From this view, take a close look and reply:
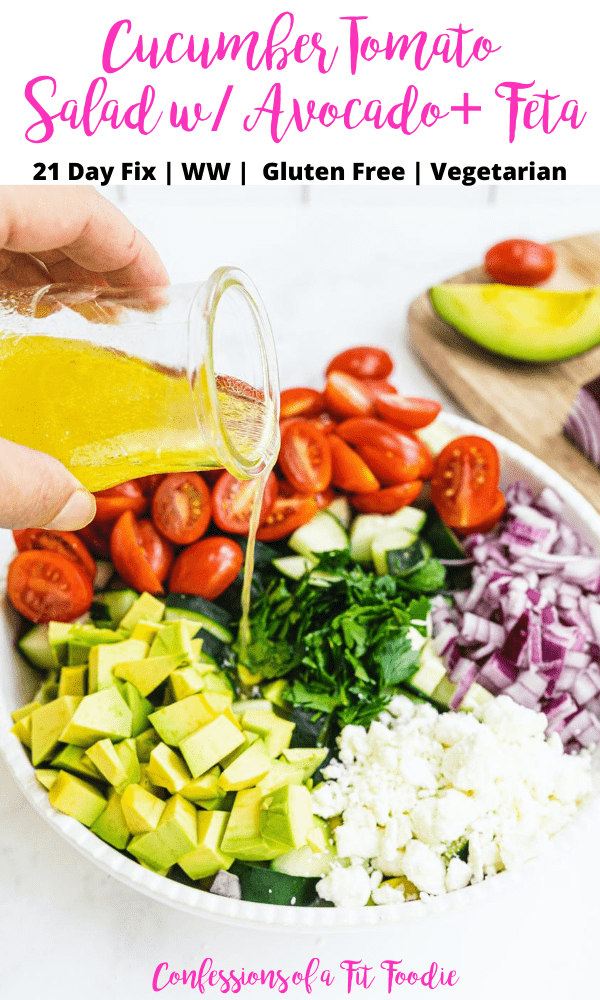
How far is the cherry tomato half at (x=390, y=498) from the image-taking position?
7.56 feet

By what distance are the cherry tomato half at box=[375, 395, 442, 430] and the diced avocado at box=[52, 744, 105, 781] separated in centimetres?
111

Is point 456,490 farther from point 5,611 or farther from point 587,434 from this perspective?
point 5,611

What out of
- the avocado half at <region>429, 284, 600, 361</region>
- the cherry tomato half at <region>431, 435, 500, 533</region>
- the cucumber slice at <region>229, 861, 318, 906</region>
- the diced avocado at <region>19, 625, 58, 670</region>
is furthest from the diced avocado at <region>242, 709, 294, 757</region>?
the avocado half at <region>429, 284, 600, 361</region>

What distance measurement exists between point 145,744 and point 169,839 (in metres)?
0.22

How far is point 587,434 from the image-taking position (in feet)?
8.47

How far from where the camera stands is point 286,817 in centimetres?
164

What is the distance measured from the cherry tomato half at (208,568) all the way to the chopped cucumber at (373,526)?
30 cm

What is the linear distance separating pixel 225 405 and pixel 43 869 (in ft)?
3.36

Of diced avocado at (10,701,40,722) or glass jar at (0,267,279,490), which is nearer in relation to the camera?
glass jar at (0,267,279,490)

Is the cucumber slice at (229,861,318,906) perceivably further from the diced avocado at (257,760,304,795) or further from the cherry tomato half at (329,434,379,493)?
the cherry tomato half at (329,434,379,493)

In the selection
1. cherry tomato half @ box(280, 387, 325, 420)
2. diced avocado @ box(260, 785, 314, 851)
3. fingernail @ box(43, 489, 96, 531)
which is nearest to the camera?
fingernail @ box(43, 489, 96, 531)

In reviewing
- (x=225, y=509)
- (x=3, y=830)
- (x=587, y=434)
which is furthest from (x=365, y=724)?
(x=587, y=434)

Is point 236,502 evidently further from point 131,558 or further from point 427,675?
point 427,675

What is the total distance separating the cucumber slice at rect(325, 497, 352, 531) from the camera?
2357 millimetres
